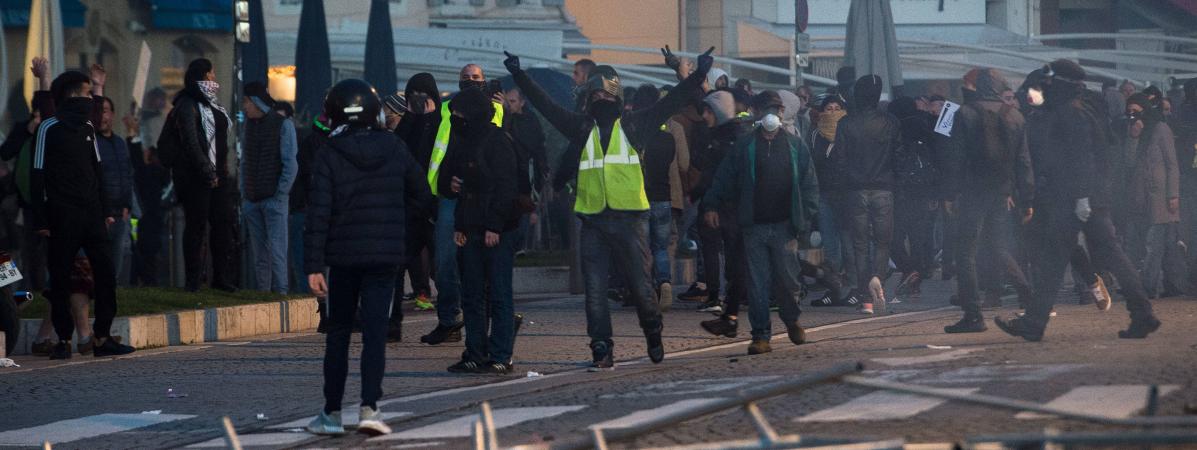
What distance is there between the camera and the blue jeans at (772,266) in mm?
12352

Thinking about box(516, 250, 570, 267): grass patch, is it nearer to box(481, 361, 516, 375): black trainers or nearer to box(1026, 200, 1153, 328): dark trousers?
box(1026, 200, 1153, 328): dark trousers

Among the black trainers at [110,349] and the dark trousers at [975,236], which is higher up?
the dark trousers at [975,236]

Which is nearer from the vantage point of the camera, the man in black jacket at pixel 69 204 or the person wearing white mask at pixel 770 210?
the person wearing white mask at pixel 770 210

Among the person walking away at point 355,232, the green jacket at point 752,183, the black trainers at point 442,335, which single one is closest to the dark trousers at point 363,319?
the person walking away at point 355,232

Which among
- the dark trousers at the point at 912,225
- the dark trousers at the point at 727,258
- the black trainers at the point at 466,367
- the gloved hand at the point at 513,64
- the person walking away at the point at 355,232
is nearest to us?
the person walking away at the point at 355,232

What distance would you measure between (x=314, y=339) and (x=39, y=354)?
191 centimetres

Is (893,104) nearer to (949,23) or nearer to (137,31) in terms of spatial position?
(137,31)

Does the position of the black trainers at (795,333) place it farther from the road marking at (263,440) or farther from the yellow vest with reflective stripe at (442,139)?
the road marking at (263,440)

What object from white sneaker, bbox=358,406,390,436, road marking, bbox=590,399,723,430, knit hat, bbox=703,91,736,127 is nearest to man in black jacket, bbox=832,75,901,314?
knit hat, bbox=703,91,736,127

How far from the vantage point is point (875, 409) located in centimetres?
852

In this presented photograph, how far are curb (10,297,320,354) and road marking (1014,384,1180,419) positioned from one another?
7110 millimetres

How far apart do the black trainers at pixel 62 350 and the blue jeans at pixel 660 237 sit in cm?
475

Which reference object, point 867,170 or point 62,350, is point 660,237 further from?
point 62,350

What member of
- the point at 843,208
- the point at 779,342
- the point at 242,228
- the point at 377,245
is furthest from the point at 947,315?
the point at 377,245
